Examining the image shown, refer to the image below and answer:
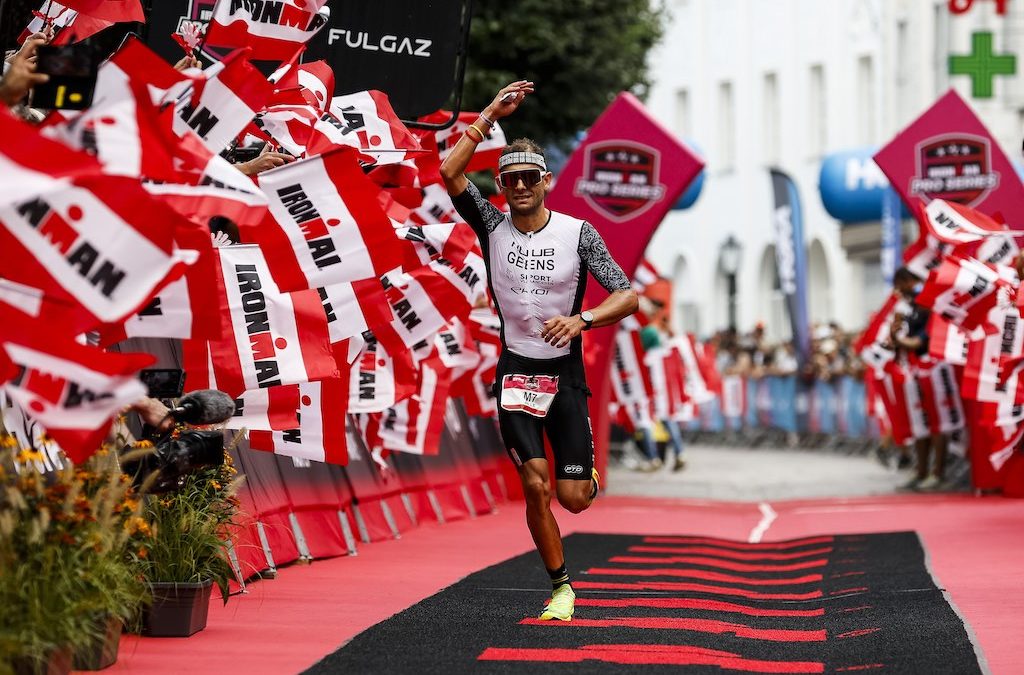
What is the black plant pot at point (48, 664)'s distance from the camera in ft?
20.3

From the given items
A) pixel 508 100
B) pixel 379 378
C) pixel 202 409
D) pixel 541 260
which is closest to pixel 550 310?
pixel 541 260

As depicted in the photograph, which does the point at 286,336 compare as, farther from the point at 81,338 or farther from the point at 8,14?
the point at 81,338

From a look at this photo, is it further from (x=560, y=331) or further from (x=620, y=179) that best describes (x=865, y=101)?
(x=560, y=331)

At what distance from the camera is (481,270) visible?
1330 centimetres

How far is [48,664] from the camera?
20.8ft

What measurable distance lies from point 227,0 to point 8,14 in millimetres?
1426

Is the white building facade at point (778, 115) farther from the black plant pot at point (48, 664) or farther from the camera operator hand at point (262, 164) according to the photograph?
the black plant pot at point (48, 664)

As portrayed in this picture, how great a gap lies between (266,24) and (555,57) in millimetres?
15600

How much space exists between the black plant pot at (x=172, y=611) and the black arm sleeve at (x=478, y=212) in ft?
7.64

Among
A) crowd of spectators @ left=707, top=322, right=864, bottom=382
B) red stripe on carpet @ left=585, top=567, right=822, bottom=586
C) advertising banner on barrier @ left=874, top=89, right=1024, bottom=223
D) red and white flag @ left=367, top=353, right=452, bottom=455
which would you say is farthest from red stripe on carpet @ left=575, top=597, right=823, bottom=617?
crowd of spectators @ left=707, top=322, right=864, bottom=382

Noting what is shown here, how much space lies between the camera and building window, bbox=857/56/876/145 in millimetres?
49438

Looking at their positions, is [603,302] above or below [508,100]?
below

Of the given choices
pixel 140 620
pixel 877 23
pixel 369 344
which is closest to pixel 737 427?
pixel 877 23

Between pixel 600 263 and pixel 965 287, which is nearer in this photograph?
pixel 600 263
